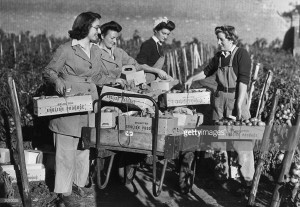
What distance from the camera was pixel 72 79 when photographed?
4.75m

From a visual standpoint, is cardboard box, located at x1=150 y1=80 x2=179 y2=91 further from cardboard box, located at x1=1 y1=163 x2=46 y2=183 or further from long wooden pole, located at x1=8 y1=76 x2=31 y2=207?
long wooden pole, located at x1=8 y1=76 x2=31 y2=207

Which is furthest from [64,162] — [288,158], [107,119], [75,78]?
→ [288,158]

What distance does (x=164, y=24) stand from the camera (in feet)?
19.9

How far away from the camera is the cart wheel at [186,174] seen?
520 cm

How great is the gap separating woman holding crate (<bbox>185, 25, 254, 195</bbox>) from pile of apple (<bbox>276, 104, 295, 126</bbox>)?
69 centimetres

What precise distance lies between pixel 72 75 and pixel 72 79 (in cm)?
5

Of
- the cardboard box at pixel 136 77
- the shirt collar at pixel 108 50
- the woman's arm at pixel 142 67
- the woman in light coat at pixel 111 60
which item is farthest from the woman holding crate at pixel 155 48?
the shirt collar at pixel 108 50

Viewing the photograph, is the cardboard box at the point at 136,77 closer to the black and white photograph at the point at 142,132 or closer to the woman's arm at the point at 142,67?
the black and white photograph at the point at 142,132

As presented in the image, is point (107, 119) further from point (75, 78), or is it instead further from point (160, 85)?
point (160, 85)

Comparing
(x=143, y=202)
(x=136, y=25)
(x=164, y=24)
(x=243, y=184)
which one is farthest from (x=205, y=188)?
(x=136, y=25)

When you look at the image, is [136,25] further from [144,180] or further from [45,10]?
Answer: [144,180]

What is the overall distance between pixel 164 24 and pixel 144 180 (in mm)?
2001

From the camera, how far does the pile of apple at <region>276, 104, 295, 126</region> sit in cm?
571

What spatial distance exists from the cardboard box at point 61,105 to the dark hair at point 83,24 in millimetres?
694
